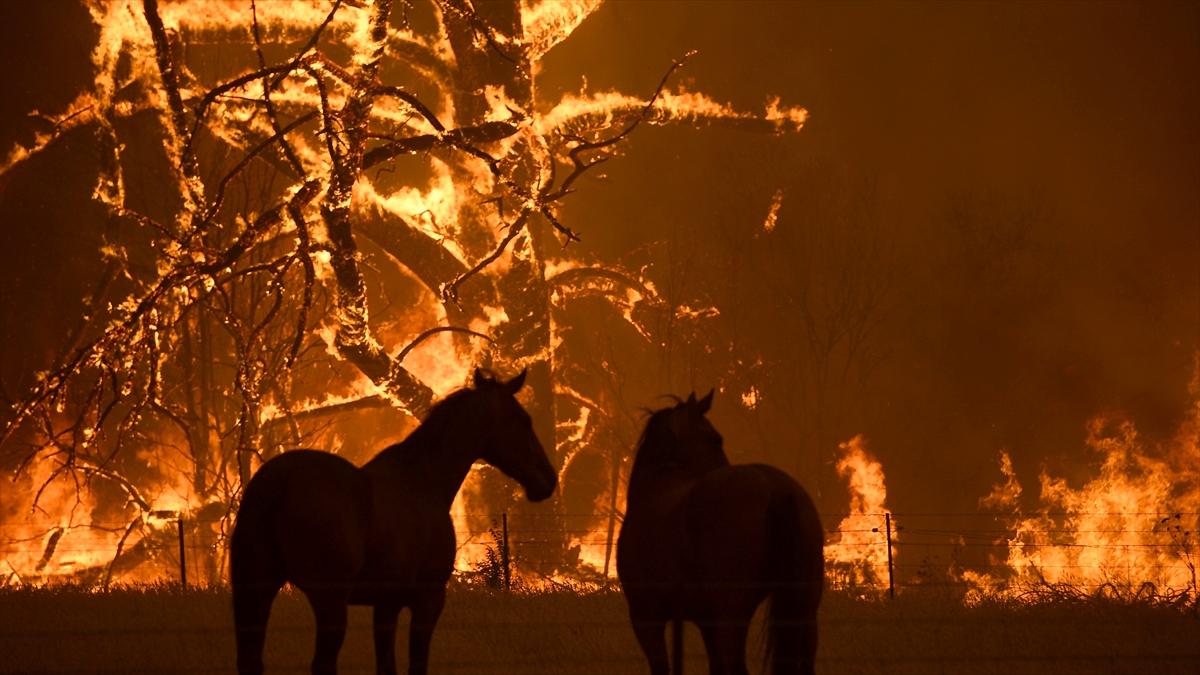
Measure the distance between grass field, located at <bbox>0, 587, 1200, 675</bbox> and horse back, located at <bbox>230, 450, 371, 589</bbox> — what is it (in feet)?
4.27

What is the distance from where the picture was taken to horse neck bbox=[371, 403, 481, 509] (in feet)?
27.6

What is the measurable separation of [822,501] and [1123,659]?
2544 centimetres

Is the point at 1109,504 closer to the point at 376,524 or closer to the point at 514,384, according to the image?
the point at 514,384

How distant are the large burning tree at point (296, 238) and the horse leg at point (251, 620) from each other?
6.24 meters

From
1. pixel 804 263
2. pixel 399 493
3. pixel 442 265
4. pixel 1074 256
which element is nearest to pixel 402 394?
pixel 442 265

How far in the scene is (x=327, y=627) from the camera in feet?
24.4

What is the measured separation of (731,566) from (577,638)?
3.35 metres

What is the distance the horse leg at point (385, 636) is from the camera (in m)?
7.88

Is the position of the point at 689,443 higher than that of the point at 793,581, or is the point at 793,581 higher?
the point at 689,443

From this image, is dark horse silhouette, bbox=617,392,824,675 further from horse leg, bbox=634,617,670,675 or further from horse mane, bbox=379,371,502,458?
horse mane, bbox=379,371,502,458

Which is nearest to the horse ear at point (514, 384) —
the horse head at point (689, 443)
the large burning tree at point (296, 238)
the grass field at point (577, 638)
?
the horse head at point (689, 443)

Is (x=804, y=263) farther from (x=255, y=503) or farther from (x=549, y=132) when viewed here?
(x=255, y=503)

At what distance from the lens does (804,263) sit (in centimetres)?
3800

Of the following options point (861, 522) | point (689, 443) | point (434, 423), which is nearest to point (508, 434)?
point (434, 423)
